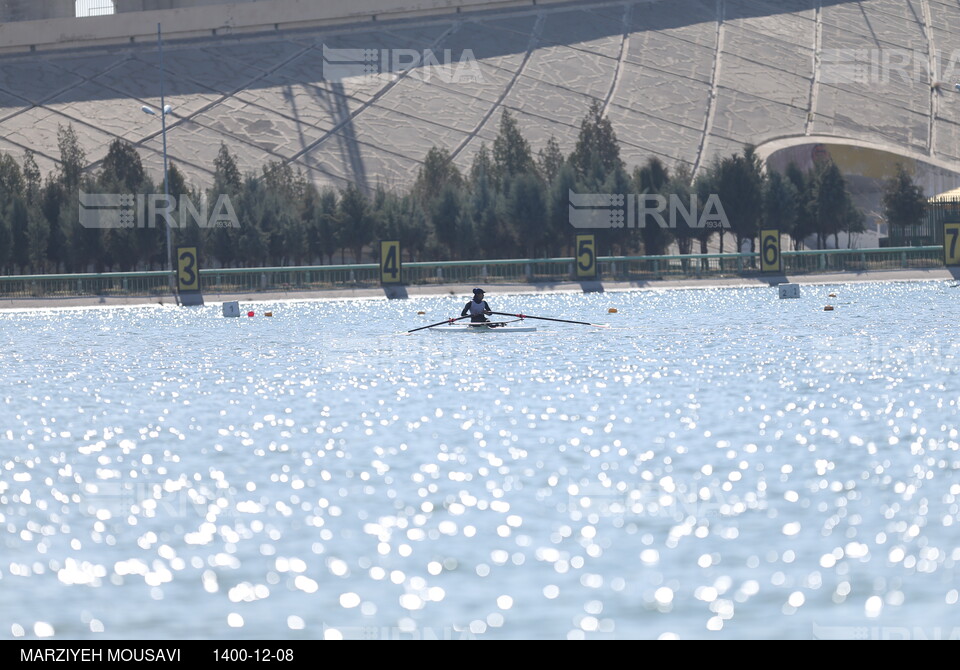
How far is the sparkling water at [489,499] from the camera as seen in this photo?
1097cm

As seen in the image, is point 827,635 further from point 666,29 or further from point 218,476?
point 666,29

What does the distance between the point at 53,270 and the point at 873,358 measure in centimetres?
6611

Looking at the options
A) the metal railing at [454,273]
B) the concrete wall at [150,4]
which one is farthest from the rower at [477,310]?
the concrete wall at [150,4]

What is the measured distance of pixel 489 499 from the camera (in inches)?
605

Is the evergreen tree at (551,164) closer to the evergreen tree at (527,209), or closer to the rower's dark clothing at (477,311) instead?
the evergreen tree at (527,209)

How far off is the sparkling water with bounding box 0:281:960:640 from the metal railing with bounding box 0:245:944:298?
37259 millimetres

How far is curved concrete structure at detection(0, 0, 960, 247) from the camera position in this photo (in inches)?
5037

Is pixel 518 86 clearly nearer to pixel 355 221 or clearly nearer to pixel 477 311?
pixel 355 221

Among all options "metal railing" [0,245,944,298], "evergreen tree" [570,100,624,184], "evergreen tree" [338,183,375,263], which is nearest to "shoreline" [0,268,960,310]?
"metal railing" [0,245,944,298]

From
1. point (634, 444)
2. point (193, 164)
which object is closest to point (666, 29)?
point (193, 164)

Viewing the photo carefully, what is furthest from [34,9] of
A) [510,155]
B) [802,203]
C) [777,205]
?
[777,205]

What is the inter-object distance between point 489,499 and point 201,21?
438ft

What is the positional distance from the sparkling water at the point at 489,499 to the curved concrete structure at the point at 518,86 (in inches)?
3787
